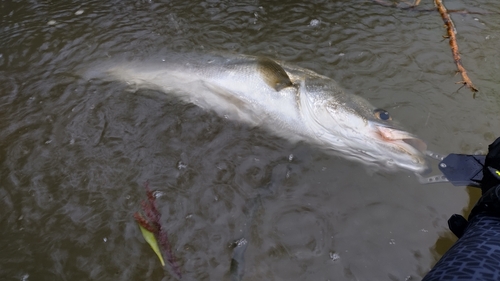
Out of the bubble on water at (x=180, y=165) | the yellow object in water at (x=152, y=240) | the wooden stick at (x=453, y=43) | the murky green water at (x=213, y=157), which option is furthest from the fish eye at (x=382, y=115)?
the yellow object in water at (x=152, y=240)

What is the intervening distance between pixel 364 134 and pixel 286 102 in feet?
2.57

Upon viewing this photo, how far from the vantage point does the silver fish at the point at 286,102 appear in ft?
10.6

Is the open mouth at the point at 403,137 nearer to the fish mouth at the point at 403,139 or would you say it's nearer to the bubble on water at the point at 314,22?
the fish mouth at the point at 403,139

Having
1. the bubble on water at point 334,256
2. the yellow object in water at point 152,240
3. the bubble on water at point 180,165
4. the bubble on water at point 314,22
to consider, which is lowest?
the bubble on water at point 334,256

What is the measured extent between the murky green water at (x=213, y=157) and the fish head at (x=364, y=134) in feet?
0.44

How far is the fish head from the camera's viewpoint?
123 inches

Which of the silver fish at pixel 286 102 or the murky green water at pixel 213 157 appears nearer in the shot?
the murky green water at pixel 213 157

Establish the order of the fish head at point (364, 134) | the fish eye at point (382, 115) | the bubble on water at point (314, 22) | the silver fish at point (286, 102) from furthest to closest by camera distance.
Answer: the bubble on water at point (314, 22) → the fish eye at point (382, 115) → the silver fish at point (286, 102) → the fish head at point (364, 134)

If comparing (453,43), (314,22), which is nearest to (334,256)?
(453,43)

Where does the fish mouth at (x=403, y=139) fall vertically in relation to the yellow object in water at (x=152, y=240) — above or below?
above

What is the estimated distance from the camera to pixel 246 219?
2.82 meters

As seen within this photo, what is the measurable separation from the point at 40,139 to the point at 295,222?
238cm

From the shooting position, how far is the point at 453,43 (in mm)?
4387

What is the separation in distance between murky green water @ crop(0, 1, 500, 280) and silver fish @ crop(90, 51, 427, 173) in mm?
138
